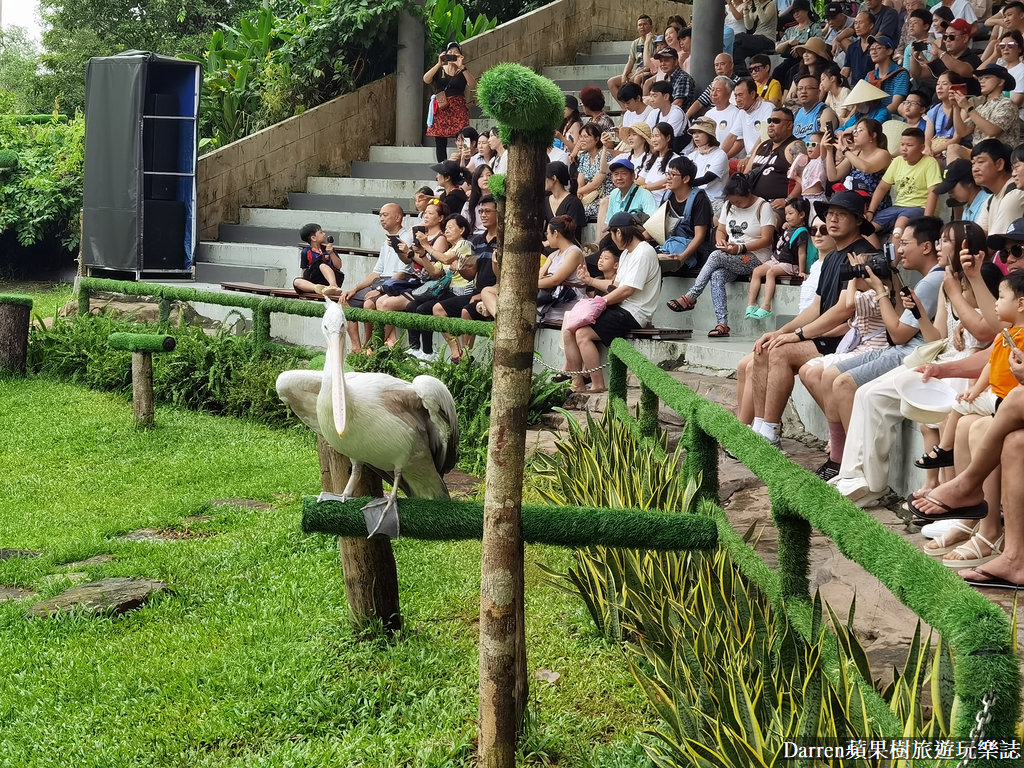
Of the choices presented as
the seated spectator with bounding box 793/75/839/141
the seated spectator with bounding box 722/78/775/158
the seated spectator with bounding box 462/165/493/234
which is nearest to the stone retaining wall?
the seated spectator with bounding box 462/165/493/234

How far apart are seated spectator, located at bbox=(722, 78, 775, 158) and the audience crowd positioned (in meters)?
0.02

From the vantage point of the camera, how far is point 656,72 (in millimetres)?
11688

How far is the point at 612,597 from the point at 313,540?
2.07 m

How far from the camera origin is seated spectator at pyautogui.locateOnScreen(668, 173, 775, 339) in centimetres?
852

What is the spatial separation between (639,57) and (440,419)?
10333mm

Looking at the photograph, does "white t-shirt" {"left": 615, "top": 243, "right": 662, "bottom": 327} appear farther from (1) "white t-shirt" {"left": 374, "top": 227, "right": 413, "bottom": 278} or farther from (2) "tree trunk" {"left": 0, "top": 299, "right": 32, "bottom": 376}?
(2) "tree trunk" {"left": 0, "top": 299, "right": 32, "bottom": 376}

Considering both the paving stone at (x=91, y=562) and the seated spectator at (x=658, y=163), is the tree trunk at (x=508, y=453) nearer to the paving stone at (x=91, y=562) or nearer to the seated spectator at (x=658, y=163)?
the paving stone at (x=91, y=562)

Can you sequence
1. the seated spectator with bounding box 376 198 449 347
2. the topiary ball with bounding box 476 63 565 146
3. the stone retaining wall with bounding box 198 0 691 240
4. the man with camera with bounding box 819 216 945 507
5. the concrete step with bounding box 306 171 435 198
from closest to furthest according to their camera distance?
the topiary ball with bounding box 476 63 565 146
the man with camera with bounding box 819 216 945 507
the seated spectator with bounding box 376 198 449 347
the concrete step with bounding box 306 171 435 198
the stone retaining wall with bounding box 198 0 691 240

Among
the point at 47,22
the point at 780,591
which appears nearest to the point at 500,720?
the point at 780,591

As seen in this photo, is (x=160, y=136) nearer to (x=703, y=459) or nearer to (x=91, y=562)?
(x=91, y=562)

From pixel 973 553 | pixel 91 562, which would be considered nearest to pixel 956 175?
pixel 973 553

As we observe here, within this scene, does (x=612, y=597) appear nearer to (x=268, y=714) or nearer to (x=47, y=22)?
(x=268, y=714)

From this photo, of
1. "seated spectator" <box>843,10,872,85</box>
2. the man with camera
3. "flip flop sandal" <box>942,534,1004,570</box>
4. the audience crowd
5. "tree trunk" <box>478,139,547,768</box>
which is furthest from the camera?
"seated spectator" <box>843,10,872,85</box>

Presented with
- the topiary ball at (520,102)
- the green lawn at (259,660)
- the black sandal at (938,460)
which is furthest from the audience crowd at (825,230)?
the green lawn at (259,660)
